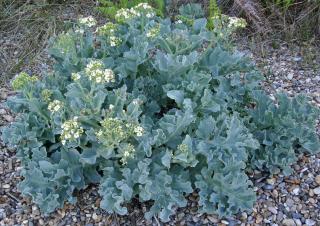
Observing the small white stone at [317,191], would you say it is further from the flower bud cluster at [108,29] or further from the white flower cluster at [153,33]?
the flower bud cluster at [108,29]

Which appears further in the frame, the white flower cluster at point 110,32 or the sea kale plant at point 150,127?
the white flower cluster at point 110,32

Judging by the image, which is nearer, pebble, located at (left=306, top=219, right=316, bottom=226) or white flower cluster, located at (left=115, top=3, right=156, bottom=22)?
pebble, located at (left=306, top=219, right=316, bottom=226)

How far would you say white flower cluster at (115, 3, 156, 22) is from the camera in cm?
279

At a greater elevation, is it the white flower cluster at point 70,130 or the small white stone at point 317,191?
the white flower cluster at point 70,130

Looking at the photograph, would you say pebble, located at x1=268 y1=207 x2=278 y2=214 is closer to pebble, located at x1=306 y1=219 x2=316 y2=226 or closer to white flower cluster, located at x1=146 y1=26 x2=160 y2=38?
pebble, located at x1=306 y1=219 x2=316 y2=226

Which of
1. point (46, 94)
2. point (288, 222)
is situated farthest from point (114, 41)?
point (288, 222)

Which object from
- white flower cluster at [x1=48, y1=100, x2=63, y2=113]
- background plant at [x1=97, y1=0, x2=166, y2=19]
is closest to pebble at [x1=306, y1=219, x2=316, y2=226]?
white flower cluster at [x1=48, y1=100, x2=63, y2=113]

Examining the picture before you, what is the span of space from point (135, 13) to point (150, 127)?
0.65 metres

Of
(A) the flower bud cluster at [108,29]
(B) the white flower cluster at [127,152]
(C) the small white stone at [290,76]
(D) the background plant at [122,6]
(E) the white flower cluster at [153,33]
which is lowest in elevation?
(C) the small white stone at [290,76]

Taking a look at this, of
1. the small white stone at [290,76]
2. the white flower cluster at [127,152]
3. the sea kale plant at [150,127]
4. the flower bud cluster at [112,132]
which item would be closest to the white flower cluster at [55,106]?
the sea kale plant at [150,127]

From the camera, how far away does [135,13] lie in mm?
2832

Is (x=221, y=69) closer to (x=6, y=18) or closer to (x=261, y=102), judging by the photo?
(x=261, y=102)

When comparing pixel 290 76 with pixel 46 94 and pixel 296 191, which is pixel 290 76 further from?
pixel 46 94

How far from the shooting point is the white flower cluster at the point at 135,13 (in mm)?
2793
